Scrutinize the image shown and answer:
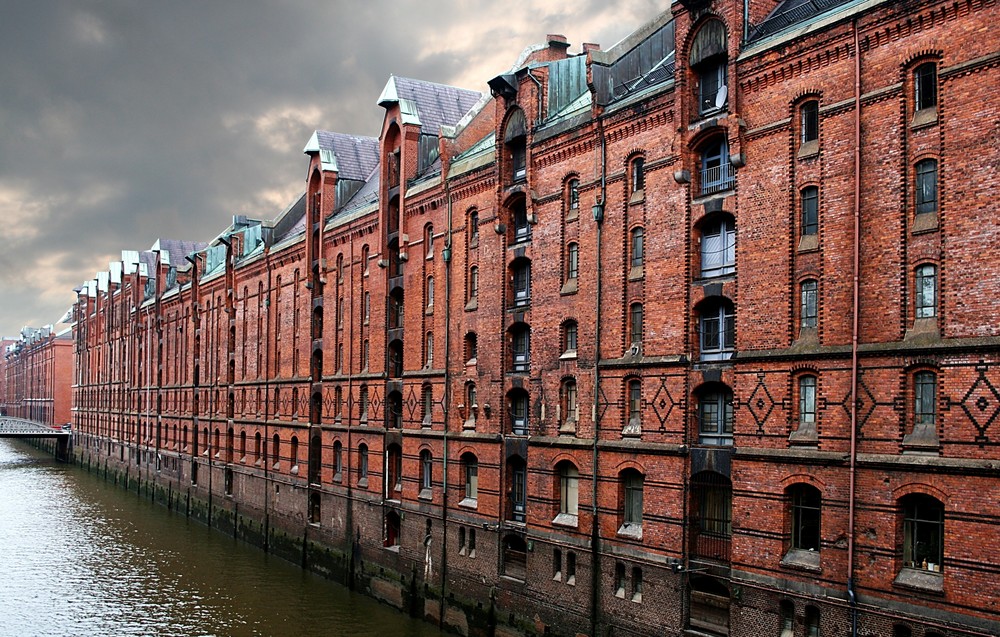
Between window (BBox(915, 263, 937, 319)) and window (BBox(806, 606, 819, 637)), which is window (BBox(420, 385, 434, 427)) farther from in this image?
window (BBox(915, 263, 937, 319))

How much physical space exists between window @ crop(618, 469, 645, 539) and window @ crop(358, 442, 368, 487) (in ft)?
50.1

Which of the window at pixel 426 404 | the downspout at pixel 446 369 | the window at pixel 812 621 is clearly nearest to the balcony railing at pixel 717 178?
the window at pixel 812 621

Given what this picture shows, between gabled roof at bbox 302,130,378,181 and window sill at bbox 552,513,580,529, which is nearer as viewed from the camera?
window sill at bbox 552,513,580,529

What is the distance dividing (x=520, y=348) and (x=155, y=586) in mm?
19353

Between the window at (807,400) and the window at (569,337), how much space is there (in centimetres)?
773

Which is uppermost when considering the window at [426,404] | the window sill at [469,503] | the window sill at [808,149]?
the window sill at [808,149]

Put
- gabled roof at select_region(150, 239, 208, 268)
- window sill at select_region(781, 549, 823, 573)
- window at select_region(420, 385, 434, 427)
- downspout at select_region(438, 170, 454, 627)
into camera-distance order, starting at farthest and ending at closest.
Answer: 1. gabled roof at select_region(150, 239, 208, 268)
2. window at select_region(420, 385, 434, 427)
3. downspout at select_region(438, 170, 454, 627)
4. window sill at select_region(781, 549, 823, 573)

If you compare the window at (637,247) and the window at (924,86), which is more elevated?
the window at (924,86)

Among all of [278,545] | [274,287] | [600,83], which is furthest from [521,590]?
[274,287]

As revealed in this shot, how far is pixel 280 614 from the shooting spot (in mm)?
31844

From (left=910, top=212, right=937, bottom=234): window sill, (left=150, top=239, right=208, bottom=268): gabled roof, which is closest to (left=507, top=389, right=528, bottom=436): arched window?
(left=910, top=212, right=937, bottom=234): window sill

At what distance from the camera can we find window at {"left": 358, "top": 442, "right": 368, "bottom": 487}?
36031mm

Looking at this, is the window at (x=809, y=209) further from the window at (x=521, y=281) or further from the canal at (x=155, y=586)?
the canal at (x=155, y=586)

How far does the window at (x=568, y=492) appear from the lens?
2480 cm
